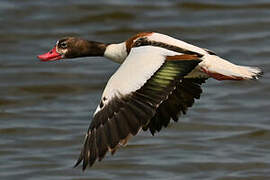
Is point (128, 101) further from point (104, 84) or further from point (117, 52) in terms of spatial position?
point (104, 84)

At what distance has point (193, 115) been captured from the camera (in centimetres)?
970

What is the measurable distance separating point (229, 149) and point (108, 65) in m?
2.78

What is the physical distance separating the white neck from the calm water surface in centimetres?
112

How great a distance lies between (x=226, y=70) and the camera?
7.00 m

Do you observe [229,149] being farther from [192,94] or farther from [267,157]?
[192,94]

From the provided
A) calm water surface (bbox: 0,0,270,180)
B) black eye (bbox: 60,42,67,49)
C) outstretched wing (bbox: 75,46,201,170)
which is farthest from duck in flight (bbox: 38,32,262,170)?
calm water surface (bbox: 0,0,270,180)

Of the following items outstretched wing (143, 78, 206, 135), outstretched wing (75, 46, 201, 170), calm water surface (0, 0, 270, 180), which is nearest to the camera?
outstretched wing (75, 46, 201, 170)

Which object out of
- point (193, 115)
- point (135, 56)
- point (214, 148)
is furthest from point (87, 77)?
point (135, 56)

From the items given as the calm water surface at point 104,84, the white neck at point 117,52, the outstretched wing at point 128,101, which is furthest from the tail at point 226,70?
the calm water surface at point 104,84

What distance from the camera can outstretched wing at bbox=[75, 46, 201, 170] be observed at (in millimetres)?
6172

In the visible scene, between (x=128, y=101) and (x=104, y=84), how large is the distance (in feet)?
14.0

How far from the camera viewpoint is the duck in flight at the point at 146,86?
6.20 m

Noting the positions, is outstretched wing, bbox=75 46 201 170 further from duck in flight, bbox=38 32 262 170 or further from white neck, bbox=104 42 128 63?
white neck, bbox=104 42 128 63

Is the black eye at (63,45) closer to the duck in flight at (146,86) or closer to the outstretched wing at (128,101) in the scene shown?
the duck in flight at (146,86)
